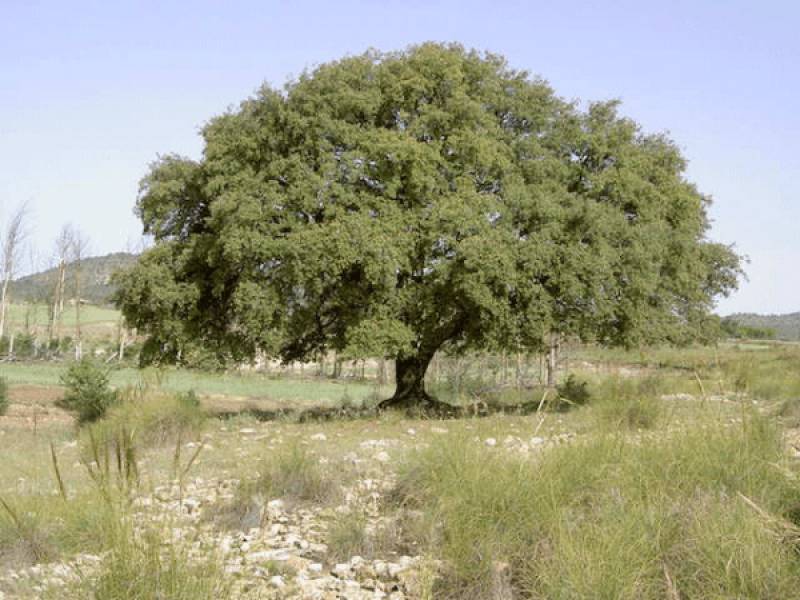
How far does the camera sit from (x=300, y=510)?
281 inches

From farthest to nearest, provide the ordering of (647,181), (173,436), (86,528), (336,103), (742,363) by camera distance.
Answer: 1. (647,181)
2. (336,103)
3. (742,363)
4. (173,436)
5. (86,528)

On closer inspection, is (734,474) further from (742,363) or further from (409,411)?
(409,411)

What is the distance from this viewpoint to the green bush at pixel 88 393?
59.9ft

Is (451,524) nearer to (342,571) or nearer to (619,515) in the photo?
(342,571)

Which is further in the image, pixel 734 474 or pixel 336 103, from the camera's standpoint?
A: pixel 336 103

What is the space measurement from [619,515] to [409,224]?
39.5ft

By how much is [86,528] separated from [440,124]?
45.0 ft

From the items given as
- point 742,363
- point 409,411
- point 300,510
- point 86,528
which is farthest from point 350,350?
point 86,528

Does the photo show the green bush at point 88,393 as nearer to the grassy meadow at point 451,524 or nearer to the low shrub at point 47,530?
the grassy meadow at point 451,524

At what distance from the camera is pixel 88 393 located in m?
19.5

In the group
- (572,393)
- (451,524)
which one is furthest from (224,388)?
(451,524)

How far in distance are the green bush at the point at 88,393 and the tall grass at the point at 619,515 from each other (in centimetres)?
1367

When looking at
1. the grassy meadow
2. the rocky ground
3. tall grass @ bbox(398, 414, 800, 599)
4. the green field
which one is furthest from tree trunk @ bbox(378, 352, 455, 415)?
tall grass @ bbox(398, 414, 800, 599)

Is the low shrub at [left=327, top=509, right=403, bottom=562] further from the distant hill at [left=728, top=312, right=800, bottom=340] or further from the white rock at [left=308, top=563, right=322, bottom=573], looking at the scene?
the distant hill at [left=728, top=312, right=800, bottom=340]
